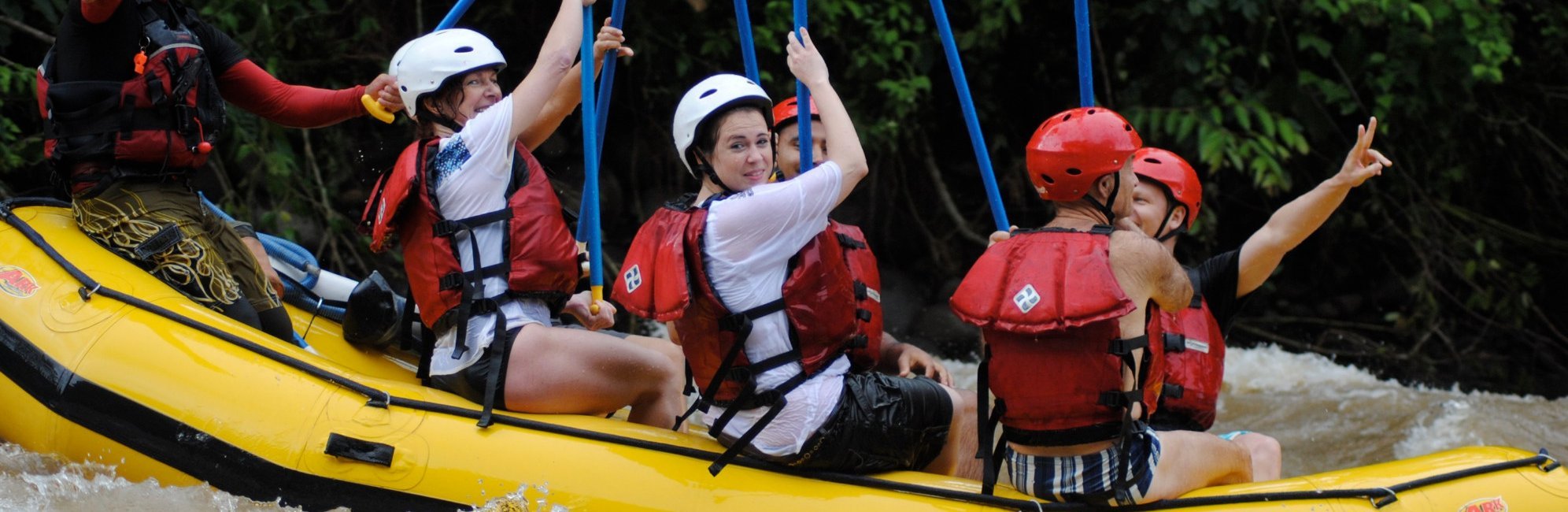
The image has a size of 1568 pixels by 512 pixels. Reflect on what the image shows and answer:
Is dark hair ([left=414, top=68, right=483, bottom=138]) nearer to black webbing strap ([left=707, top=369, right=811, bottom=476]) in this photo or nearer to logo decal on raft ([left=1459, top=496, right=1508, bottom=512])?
black webbing strap ([left=707, top=369, right=811, bottom=476])

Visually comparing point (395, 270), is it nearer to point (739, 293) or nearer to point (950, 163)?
point (950, 163)

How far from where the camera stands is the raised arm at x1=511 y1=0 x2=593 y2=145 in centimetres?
331

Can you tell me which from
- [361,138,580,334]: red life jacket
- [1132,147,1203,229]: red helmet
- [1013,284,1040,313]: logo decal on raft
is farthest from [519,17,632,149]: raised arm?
[1132,147,1203,229]: red helmet

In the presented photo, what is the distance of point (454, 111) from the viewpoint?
11.5 feet

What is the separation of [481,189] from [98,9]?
108 centimetres

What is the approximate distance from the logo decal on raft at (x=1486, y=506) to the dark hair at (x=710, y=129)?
1725mm

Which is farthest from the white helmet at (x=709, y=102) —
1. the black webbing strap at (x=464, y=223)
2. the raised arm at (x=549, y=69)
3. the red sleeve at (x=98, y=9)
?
the red sleeve at (x=98, y=9)

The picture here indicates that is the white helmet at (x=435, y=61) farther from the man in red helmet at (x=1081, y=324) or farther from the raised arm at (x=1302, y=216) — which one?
the raised arm at (x=1302, y=216)

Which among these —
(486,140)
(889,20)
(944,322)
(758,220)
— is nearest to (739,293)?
(758,220)

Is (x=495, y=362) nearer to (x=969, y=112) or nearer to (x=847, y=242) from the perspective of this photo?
(x=847, y=242)

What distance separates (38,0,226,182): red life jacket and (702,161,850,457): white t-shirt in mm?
1540

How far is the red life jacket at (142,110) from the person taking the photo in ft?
11.9

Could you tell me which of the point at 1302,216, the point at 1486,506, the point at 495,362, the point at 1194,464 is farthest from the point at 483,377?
the point at 1486,506

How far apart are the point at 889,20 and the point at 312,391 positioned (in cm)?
395
